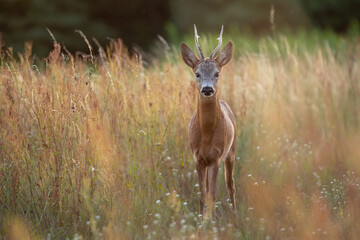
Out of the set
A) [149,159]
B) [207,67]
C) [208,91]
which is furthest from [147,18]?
[208,91]

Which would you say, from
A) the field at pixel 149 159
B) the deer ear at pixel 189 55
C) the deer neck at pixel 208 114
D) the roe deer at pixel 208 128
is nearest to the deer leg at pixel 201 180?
the roe deer at pixel 208 128

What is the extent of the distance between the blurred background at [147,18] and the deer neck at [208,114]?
13.5 metres

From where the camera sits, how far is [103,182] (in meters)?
4.96

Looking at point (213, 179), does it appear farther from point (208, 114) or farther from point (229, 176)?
point (208, 114)

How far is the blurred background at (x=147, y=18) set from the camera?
19.0 m

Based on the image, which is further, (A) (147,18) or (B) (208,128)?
(A) (147,18)

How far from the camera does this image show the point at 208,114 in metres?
5.14

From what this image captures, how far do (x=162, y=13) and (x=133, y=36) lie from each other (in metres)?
A: 2.50

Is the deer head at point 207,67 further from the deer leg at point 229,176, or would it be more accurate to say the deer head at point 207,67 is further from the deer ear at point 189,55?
the deer leg at point 229,176

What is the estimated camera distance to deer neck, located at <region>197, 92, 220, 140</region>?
514 centimetres

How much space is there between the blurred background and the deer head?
13.2 metres

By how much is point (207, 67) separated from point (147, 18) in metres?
17.6

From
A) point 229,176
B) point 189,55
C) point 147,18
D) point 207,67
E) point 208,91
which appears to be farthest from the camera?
point 147,18

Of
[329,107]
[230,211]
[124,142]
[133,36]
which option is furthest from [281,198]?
[133,36]
